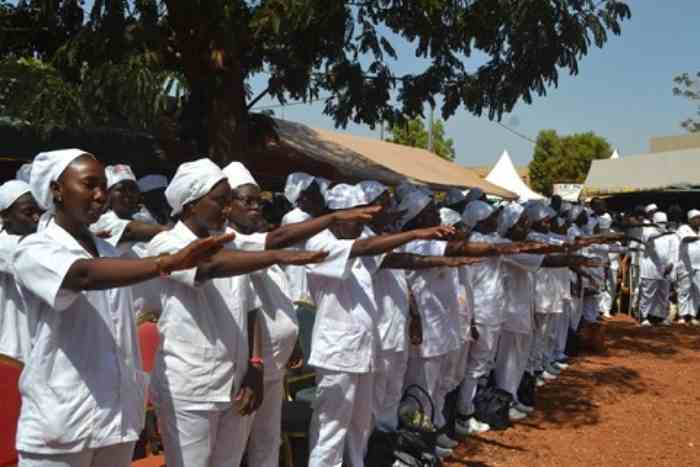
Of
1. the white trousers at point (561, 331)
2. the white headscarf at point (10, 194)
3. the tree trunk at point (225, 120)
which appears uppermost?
the tree trunk at point (225, 120)

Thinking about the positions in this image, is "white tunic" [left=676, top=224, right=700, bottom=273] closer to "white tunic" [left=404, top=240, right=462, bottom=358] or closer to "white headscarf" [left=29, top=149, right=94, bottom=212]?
"white tunic" [left=404, top=240, right=462, bottom=358]

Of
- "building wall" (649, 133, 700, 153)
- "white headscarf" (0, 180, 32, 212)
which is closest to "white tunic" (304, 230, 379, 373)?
"white headscarf" (0, 180, 32, 212)

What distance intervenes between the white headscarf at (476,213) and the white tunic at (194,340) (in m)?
3.71

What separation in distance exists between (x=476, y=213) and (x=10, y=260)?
390cm

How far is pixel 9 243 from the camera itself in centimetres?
430

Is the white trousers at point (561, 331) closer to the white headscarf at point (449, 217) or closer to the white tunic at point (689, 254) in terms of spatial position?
the white headscarf at point (449, 217)

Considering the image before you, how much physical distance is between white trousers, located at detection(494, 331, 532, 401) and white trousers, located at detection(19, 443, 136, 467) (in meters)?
4.64

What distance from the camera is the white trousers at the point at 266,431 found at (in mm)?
3934

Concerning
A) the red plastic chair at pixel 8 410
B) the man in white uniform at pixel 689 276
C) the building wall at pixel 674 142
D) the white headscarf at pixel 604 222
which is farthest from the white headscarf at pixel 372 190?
the building wall at pixel 674 142

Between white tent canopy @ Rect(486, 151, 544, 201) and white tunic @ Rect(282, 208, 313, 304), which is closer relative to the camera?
white tunic @ Rect(282, 208, 313, 304)

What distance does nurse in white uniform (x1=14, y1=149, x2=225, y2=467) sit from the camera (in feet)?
8.03

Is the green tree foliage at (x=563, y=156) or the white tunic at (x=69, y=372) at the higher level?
the green tree foliage at (x=563, y=156)

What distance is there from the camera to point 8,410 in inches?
125

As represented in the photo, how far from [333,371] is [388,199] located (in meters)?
1.34
